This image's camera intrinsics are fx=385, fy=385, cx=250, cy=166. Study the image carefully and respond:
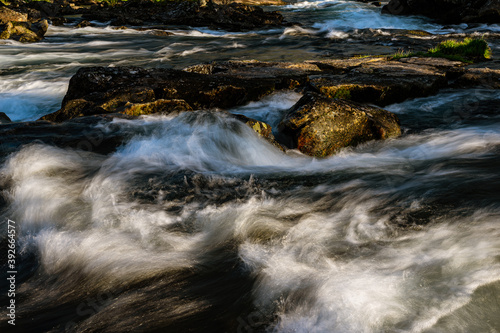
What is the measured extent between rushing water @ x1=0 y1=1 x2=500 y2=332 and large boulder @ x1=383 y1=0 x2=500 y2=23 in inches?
736

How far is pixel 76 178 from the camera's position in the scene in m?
4.55

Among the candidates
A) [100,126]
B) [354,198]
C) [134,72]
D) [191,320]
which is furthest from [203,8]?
[191,320]

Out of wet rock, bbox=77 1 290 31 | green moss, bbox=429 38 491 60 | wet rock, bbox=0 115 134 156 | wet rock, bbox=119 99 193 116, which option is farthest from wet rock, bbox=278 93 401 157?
wet rock, bbox=77 1 290 31

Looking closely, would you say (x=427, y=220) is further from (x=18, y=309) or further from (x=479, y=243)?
(x=18, y=309)

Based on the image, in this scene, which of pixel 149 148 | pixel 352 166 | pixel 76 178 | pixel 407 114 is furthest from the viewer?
pixel 407 114

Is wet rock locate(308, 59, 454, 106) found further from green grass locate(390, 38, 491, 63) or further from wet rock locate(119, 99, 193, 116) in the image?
wet rock locate(119, 99, 193, 116)

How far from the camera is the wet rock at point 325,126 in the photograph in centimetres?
528

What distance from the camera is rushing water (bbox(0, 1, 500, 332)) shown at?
2.49m

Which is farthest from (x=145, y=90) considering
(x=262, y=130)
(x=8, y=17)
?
(x=8, y=17)

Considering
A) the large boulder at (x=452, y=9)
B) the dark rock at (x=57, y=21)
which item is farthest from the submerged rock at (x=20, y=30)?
the large boulder at (x=452, y=9)

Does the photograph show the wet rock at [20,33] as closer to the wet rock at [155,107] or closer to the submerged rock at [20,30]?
the submerged rock at [20,30]

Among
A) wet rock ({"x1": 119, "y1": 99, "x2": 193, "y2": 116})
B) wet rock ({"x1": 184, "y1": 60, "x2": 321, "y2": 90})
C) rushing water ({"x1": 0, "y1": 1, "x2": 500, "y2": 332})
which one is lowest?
rushing water ({"x1": 0, "y1": 1, "x2": 500, "y2": 332})

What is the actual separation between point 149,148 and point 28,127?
6.20 feet

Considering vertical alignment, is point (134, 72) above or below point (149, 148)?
above
